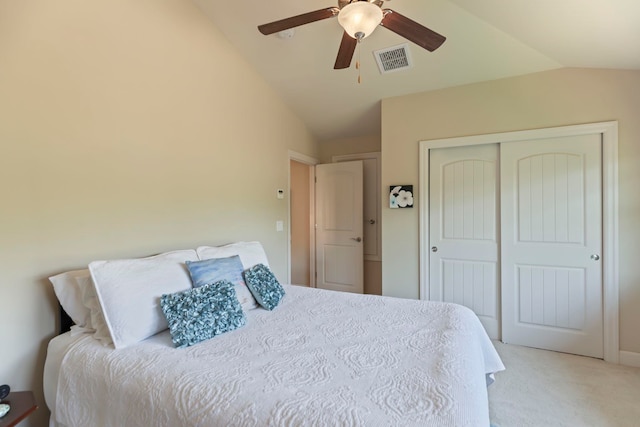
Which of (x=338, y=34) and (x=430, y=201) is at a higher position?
(x=338, y=34)

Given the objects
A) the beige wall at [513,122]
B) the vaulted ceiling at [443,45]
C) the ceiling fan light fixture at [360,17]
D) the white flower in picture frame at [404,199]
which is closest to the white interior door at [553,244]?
the beige wall at [513,122]

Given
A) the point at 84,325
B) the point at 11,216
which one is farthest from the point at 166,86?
the point at 84,325

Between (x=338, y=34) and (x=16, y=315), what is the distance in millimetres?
2992

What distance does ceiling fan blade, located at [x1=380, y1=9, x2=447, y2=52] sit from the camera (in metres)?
1.55

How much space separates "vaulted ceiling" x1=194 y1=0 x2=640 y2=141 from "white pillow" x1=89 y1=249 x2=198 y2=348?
7.50 feet

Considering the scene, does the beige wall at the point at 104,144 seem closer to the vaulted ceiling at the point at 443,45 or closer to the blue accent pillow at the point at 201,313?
the vaulted ceiling at the point at 443,45

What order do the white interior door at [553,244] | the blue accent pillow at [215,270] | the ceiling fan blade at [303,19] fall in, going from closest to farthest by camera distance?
the ceiling fan blade at [303,19]
the blue accent pillow at [215,270]
the white interior door at [553,244]

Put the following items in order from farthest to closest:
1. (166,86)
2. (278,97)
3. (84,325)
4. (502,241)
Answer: (278,97)
(502,241)
(166,86)
(84,325)

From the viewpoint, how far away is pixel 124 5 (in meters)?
2.02

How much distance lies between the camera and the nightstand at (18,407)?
3.99ft

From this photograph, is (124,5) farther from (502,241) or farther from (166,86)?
(502,241)

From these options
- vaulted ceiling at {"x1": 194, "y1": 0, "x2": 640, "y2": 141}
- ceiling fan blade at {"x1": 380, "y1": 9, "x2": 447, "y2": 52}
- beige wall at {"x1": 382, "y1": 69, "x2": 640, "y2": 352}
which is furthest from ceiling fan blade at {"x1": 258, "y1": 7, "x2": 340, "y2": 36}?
beige wall at {"x1": 382, "y1": 69, "x2": 640, "y2": 352}

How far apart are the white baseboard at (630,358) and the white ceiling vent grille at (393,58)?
311 centimetres

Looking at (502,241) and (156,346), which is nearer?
(156,346)
